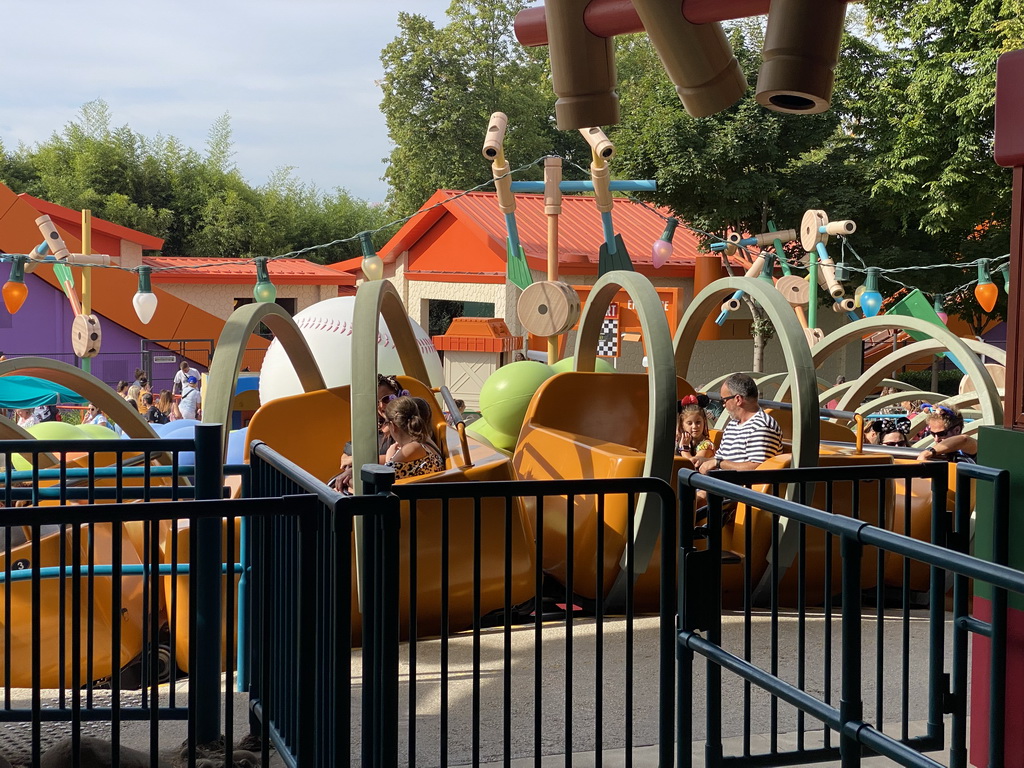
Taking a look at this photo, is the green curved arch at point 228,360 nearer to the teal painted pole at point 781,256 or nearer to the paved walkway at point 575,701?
the paved walkway at point 575,701

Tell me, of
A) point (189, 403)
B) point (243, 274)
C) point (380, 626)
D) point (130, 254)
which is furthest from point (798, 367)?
point (243, 274)

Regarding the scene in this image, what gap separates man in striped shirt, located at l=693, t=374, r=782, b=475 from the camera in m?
6.55

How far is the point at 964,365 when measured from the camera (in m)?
8.05

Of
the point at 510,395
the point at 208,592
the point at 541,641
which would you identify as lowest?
the point at 541,641

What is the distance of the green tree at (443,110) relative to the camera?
41.7 metres

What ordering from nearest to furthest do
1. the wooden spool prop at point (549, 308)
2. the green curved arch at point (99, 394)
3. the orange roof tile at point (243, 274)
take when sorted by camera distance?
1. the green curved arch at point (99, 394)
2. the wooden spool prop at point (549, 308)
3. the orange roof tile at point (243, 274)

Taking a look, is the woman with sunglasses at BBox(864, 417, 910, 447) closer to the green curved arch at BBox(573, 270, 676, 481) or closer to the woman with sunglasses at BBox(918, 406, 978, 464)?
the woman with sunglasses at BBox(918, 406, 978, 464)

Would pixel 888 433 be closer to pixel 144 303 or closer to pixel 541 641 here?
pixel 541 641

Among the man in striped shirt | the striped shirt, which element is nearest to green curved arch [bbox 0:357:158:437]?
the man in striped shirt

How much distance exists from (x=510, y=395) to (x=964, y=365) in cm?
456

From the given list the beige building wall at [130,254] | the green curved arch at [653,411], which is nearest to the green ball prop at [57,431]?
the green curved arch at [653,411]

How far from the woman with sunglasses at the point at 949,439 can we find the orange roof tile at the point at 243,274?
2358 centimetres

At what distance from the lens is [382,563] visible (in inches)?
108

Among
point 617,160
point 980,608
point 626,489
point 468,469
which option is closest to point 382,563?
point 626,489
